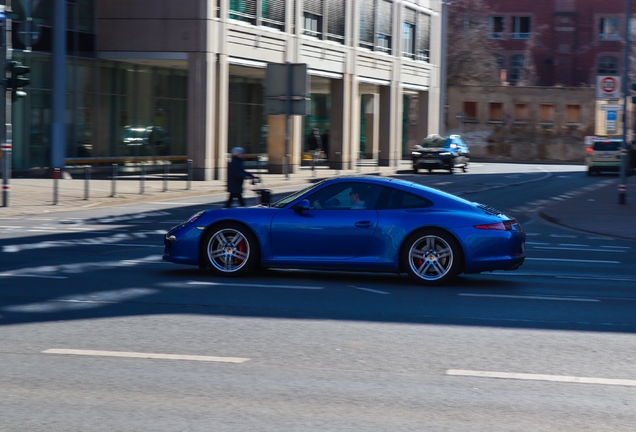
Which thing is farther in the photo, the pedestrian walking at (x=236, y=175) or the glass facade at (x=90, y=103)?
the glass facade at (x=90, y=103)

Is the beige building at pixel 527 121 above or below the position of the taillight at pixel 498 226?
above

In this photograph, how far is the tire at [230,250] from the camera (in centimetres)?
1184

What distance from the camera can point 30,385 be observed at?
21.4 ft

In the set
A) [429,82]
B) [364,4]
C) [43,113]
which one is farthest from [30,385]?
[429,82]

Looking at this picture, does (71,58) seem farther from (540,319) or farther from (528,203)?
(540,319)

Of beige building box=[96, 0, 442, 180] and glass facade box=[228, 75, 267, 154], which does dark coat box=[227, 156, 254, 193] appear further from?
glass facade box=[228, 75, 267, 154]

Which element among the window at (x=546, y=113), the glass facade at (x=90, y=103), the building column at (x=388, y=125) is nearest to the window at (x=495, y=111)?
the window at (x=546, y=113)

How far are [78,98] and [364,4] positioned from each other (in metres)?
19.4

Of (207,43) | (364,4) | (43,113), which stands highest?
(364,4)

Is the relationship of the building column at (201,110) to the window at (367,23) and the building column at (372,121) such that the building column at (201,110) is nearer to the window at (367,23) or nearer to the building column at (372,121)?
the window at (367,23)

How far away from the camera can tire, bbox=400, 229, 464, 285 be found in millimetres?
11484

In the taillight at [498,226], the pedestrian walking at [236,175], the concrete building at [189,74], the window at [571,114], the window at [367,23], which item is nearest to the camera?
Result: the taillight at [498,226]

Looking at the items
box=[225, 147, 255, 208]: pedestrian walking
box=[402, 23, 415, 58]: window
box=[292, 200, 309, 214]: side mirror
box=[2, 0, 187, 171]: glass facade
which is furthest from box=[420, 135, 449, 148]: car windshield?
box=[292, 200, 309, 214]: side mirror

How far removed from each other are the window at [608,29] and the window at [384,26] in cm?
3308
